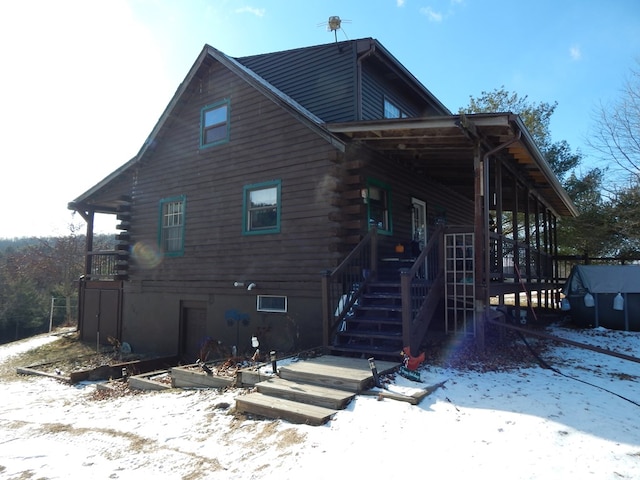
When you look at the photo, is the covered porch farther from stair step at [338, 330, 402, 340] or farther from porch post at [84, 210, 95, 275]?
porch post at [84, 210, 95, 275]

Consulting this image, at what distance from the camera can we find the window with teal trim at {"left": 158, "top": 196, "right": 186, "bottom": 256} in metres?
12.4

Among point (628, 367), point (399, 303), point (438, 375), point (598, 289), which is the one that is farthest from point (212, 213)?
point (598, 289)

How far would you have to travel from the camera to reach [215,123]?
11945mm

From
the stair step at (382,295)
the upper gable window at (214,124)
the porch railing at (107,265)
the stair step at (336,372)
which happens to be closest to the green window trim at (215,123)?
the upper gable window at (214,124)

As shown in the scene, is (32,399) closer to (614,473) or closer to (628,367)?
(614,473)

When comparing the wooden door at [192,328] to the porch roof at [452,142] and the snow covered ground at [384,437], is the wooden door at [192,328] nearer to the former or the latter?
the snow covered ground at [384,437]

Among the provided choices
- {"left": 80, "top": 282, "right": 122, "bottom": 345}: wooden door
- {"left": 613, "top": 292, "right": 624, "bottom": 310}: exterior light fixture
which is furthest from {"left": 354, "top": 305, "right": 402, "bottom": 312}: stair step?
{"left": 80, "top": 282, "right": 122, "bottom": 345}: wooden door

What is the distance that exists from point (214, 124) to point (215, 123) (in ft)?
0.15

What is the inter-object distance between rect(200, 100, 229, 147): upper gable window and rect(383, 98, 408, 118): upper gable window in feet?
14.0

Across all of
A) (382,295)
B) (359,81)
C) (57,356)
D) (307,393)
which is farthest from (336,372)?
(57,356)

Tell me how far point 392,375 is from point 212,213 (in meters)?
7.22

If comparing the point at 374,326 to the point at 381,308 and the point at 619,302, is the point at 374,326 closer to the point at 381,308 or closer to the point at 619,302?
the point at 381,308

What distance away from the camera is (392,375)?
19.8 feet

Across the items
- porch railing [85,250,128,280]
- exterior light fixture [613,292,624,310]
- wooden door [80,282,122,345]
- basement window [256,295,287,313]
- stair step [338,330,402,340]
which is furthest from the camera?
wooden door [80,282,122,345]
